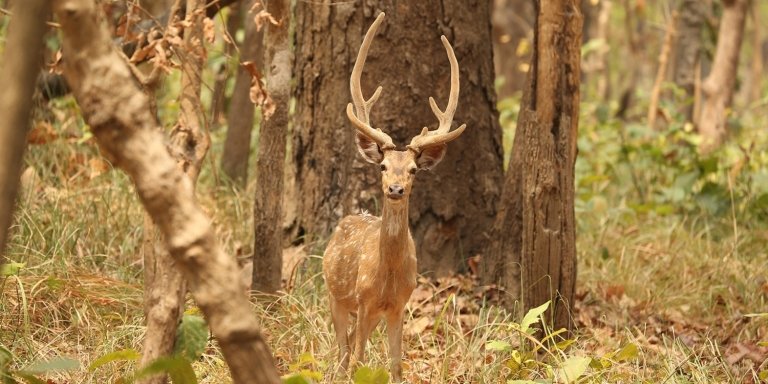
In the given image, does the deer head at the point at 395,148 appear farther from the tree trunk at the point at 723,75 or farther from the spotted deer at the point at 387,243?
the tree trunk at the point at 723,75

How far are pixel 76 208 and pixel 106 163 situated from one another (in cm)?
70

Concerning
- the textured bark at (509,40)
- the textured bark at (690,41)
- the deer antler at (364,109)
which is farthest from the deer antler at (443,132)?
the textured bark at (509,40)

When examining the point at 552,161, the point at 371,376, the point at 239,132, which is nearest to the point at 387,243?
Answer: the point at 552,161

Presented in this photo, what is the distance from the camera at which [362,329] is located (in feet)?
18.9

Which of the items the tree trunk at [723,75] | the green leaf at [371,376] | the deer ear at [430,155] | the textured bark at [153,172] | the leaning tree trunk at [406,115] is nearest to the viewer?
the textured bark at [153,172]

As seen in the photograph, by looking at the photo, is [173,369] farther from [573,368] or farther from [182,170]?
[573,368]

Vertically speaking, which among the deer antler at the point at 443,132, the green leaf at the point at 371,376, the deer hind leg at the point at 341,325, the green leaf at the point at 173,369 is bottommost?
the deer hind leg at the point at 341,325

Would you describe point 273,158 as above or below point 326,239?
above

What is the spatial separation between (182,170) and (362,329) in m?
1.44

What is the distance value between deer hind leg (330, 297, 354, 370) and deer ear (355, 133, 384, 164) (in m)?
0.89

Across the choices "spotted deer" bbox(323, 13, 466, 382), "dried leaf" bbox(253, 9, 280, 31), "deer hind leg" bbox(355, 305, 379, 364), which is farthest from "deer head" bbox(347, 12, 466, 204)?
"deer hind leg" bbox(355, 305, 379, 364)

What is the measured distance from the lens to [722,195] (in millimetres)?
9469

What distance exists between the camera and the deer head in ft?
18.2

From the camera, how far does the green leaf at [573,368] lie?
17.0ft
